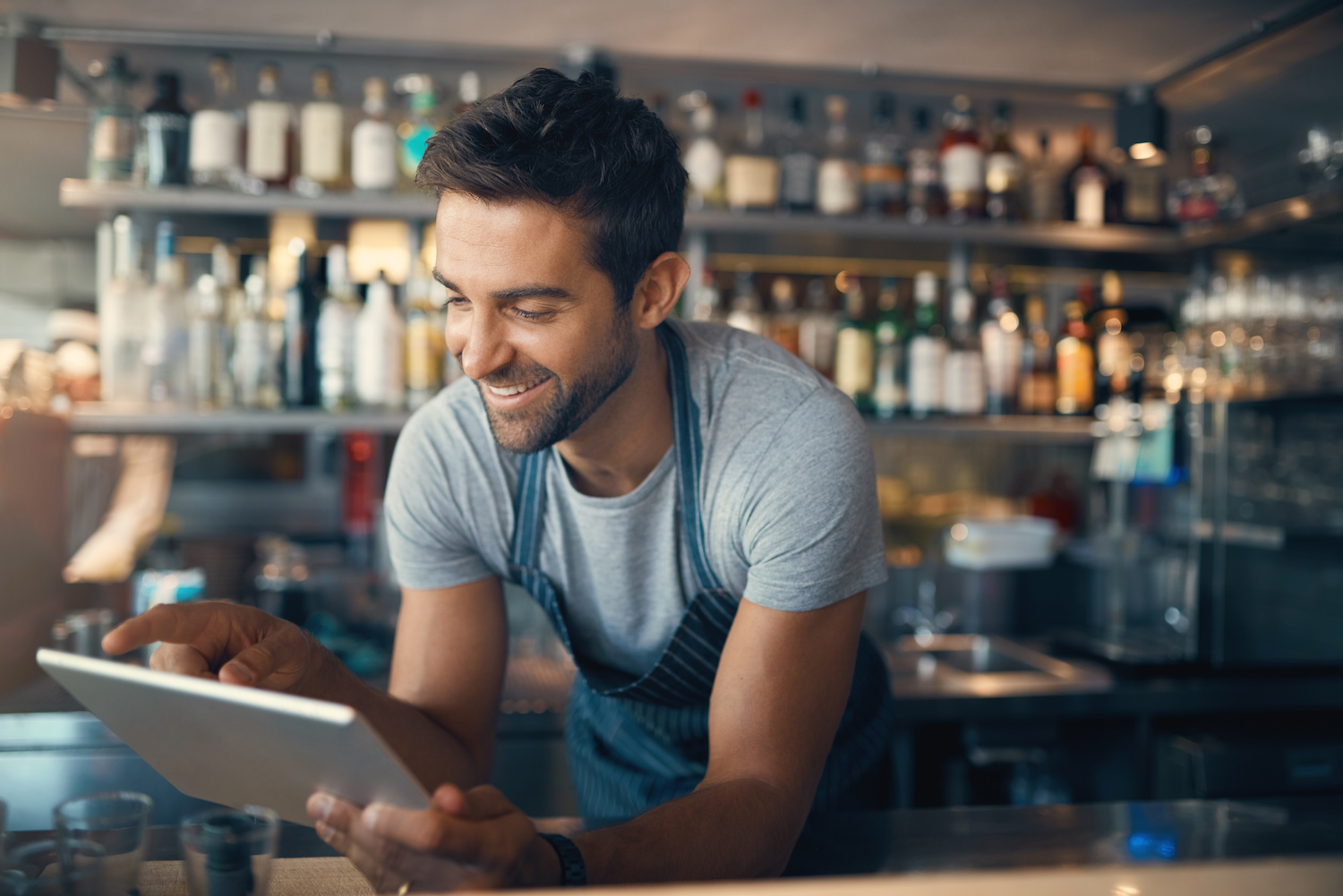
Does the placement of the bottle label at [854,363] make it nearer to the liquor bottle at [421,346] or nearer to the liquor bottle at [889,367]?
the liquor bottle at [889,367]

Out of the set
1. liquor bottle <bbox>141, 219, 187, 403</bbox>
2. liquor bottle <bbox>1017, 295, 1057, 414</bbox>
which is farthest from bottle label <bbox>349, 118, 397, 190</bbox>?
liquor bottle <bbox>1017, 295, 1057, 414</bbox>

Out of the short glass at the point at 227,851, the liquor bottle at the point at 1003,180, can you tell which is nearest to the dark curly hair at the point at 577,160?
the short glass at the point at 227,851

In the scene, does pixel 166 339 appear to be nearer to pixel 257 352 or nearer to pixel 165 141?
pixel 257 352

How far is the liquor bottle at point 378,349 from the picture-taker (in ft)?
6.20

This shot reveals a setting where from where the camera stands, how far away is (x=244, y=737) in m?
0.55

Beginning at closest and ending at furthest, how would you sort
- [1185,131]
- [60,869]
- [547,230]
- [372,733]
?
[372,733] → [60,869] → [547,230] → [1185,131]

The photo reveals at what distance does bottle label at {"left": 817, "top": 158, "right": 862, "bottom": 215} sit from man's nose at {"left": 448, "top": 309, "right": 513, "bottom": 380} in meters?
1.36

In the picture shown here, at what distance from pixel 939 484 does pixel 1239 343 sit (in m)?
0.94

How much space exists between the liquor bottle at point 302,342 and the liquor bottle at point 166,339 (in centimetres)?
21

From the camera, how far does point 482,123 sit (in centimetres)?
87

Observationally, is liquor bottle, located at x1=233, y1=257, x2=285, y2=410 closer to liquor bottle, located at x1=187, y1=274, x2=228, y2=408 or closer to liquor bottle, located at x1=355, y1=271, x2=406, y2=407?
liquor bottle, located at x1=187, y1=274, x2=228, y2=408

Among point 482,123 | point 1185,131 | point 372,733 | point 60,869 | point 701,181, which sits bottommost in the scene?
point 60,869

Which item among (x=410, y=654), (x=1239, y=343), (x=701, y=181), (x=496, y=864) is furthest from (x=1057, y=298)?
(x=496, y=864)

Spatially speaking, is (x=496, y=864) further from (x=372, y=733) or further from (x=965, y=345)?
(x=965, y=345)
